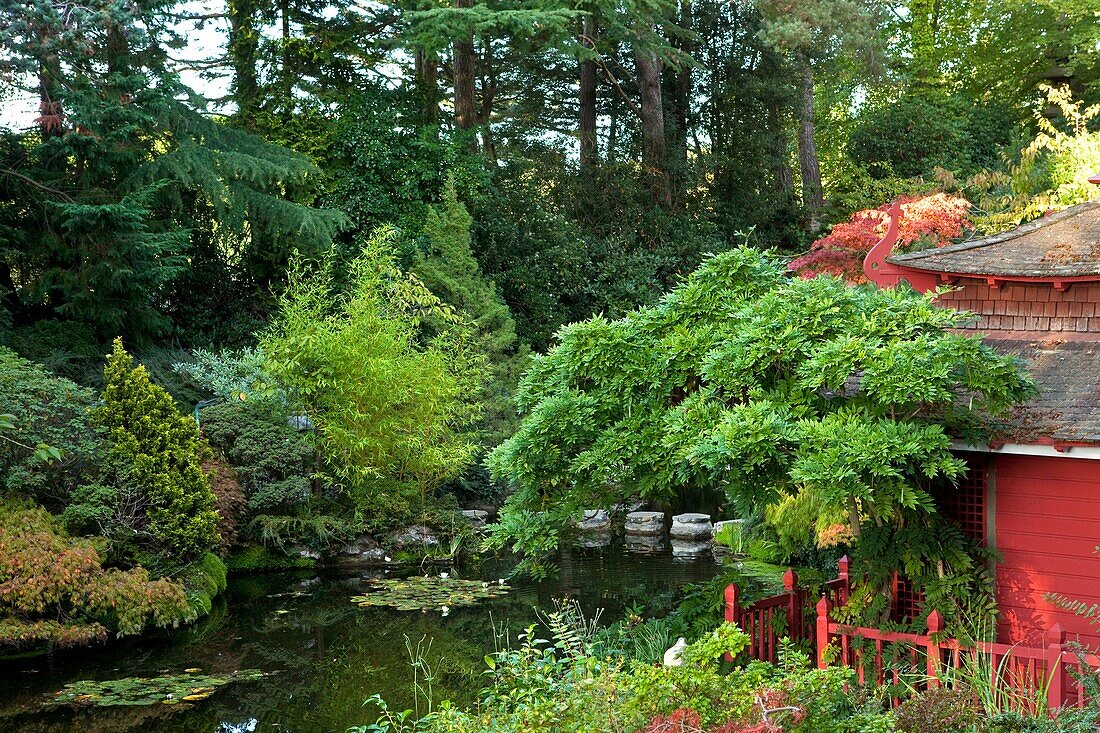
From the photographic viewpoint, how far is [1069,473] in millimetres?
6852

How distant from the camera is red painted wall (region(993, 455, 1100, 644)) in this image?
6789 millimetres

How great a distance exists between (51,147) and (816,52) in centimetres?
1583

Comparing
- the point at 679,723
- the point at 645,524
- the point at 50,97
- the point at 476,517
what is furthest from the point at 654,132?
the point at 679,723

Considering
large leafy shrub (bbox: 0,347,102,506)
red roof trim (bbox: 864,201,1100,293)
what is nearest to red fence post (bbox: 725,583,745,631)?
red roof trim (bbox: 864,201,1100,293)

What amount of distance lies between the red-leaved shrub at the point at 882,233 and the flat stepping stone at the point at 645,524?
4.44 metres

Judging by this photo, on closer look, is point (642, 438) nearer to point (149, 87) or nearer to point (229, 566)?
point (229, 566)

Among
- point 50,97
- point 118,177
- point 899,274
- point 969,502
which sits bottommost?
point 969,502

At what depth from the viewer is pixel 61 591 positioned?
1049 cm

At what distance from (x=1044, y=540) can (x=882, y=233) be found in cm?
764

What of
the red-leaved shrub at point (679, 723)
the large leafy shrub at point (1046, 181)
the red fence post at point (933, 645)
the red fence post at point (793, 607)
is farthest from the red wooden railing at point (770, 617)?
the large leafy shrub at point (1046, 181)

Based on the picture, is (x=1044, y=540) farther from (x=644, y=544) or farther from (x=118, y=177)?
(x=118, y=177)

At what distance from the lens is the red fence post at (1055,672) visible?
A: 5.91m

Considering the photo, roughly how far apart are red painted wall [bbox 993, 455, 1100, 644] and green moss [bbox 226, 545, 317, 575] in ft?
31.4

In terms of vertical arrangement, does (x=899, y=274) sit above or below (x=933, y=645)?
above
